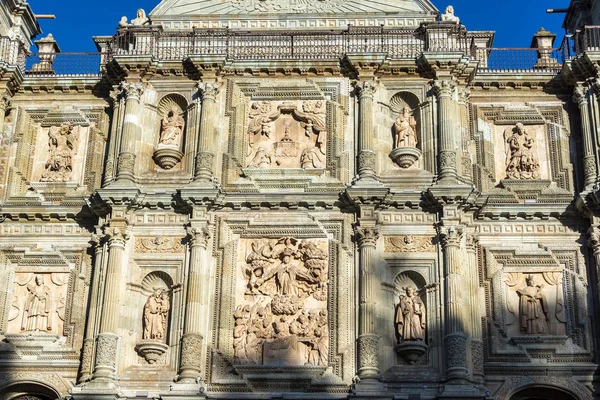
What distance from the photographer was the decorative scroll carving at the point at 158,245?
66.2ft

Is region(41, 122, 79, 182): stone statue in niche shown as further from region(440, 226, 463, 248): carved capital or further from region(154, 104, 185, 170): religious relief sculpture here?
region(440, 226, 463, 248): carved capital

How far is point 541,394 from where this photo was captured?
1942 cm

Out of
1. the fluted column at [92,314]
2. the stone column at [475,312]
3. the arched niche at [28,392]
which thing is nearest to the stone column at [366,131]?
the stone column at [475,312]

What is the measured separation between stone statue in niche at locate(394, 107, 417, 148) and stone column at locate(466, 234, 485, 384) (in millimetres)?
2305

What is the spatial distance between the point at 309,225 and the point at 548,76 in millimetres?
5776

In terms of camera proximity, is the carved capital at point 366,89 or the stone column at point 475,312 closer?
the stone column at point 475,312

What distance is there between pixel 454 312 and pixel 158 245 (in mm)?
5529

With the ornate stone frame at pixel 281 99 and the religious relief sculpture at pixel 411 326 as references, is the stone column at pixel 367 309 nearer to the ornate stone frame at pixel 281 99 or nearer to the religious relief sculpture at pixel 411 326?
the religious relief sculpture at pixel 411 326

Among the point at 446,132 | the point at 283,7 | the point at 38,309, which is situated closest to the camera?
the point at 38,309

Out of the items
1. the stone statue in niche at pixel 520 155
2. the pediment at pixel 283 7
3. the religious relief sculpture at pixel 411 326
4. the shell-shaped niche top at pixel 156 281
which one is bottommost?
the religious relief sculpture at pixel 411 326

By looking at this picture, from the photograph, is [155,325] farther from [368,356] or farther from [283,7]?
[283,7]

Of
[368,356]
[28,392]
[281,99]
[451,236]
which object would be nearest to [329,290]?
[368,356]

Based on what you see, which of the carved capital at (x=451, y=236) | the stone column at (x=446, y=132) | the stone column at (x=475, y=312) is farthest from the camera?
the stone column at (x=446, y=132)

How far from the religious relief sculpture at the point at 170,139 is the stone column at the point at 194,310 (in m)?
1.77
